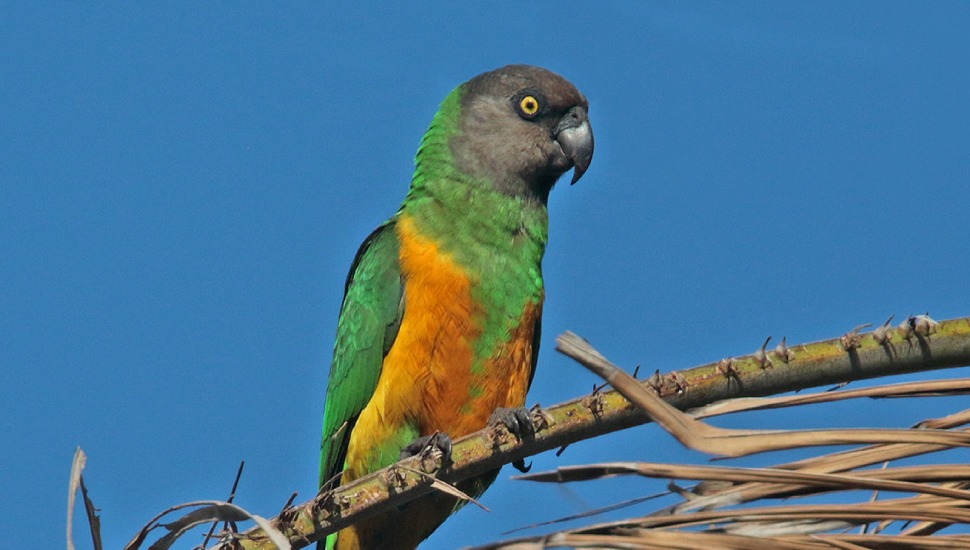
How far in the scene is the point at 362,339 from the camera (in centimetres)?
534

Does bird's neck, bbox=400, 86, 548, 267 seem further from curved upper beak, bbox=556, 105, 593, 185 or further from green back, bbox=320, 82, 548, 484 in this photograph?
curved upper beak, bbox=556, 105, 593, 185

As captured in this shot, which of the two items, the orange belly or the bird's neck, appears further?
the bird's neck

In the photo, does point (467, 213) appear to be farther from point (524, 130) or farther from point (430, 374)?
point (430, 374)

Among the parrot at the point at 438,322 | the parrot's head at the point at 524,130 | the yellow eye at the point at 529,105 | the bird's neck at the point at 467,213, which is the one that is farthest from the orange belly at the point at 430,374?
the yellow eye at the point at 529,105

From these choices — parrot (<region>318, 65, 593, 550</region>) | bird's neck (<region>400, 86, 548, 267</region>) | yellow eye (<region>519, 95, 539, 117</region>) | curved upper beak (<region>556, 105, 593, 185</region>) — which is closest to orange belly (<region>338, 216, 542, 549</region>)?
parrot (<region>318, 65, 593, 550</region>)

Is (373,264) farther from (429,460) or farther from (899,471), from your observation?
(899,471)

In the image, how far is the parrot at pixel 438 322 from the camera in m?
5.14

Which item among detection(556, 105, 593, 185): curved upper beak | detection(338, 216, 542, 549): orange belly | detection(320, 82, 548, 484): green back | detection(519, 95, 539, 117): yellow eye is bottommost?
detection(338, 216, 542, 549): orange belly

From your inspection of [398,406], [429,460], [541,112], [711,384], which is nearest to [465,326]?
[398,406]

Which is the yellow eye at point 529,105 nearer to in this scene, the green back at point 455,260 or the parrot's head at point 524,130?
the parrot's head at point 524,130

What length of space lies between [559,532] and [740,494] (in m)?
0.36

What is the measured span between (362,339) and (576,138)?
1869mm

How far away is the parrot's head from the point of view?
603cm

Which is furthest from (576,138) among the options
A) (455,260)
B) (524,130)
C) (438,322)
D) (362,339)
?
(362,339)
